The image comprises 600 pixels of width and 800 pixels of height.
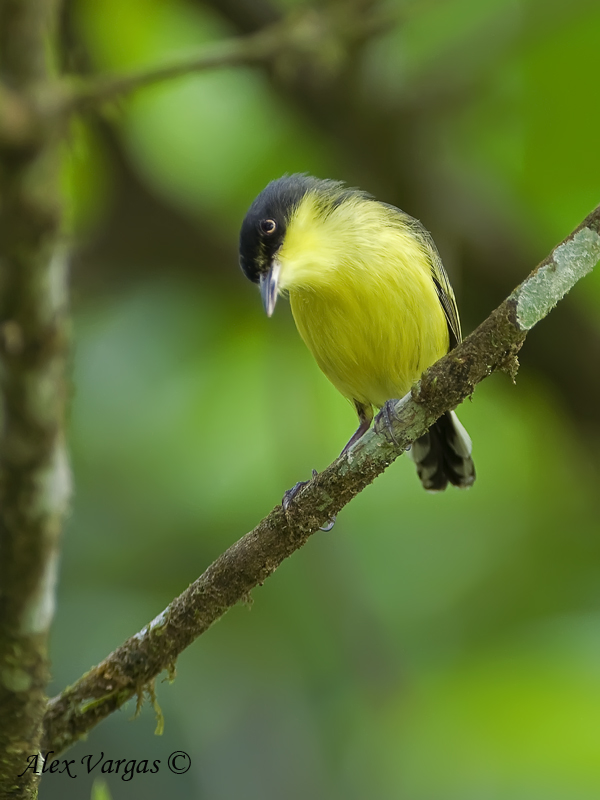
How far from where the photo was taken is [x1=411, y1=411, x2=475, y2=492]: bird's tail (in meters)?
5.19

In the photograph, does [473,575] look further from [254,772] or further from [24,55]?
[24,55]

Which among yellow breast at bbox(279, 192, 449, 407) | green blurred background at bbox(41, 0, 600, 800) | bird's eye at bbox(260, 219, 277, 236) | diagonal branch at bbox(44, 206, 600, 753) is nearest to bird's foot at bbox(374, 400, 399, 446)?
diagonal branch at bbox(44, 206, 600, 753)

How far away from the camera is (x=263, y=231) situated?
14.0 feet

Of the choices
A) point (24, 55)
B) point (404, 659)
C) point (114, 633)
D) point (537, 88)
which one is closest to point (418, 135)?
point (537, 88)

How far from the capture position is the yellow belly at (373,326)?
14.4 ft

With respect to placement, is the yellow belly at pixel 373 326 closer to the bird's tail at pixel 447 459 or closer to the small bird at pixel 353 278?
the small bird at pixel 353 278

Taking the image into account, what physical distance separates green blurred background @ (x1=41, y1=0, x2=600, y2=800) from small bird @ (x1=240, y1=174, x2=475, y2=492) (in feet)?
2.42

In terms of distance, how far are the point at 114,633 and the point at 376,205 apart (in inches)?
111

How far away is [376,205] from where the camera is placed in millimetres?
4828

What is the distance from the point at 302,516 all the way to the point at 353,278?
166 centimetres

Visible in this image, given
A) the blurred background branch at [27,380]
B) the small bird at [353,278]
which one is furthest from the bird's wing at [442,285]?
the blurred background branch at [27,380]

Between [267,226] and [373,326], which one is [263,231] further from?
[373,326]

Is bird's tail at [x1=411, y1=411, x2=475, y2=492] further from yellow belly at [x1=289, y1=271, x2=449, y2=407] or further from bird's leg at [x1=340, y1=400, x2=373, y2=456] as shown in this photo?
yellow belly at [x1=289, y1=271, x2=449, y2=407]

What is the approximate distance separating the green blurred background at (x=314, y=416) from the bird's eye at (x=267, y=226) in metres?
1.19
